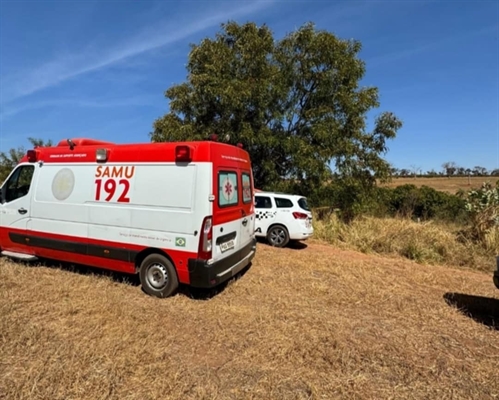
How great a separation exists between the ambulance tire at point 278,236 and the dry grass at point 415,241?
5.90ft

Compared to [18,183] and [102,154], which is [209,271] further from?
[18,183]

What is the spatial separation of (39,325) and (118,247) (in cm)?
179

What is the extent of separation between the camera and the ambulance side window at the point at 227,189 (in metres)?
5.01

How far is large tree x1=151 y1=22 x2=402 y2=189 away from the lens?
36.9ft

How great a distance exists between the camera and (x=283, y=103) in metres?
12.2

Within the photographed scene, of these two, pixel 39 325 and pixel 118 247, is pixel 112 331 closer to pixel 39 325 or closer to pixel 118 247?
pixel 39 325

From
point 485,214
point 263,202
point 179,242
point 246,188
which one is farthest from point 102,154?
point 485,214

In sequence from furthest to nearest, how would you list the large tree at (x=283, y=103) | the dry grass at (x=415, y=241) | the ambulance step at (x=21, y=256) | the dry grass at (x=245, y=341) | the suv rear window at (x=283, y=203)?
the large tree at (x=283, y=103) < the suv rear window at (x=283, y=203) < the dry grass at (x=415, y=241) < the ambulance step at (x=21, y=256) < the dry grass at (x=245, y=341)

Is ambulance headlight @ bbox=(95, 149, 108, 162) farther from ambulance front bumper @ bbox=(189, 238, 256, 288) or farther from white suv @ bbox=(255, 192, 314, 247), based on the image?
white suv @ bbox=(255, 192, 314, 247)

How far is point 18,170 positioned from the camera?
6.45m

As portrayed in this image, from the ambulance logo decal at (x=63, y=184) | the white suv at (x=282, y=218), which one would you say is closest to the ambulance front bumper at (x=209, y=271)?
the ambulance logo decal at (x=63, y=184)

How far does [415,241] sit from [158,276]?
23.8 ft

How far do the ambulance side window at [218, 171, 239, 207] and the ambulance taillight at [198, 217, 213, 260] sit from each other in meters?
0.39

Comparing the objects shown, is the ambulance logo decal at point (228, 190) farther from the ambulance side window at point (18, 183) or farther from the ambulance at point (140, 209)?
the ambulance side window at point (18, 183)
